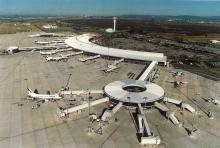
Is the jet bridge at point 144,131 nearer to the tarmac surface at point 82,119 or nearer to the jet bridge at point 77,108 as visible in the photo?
the tarmac surface at point 82,119

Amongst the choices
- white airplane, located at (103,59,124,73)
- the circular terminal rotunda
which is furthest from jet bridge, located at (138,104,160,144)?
white airplane, located at (103,59,124,73)

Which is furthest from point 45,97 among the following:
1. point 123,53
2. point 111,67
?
point 123,53

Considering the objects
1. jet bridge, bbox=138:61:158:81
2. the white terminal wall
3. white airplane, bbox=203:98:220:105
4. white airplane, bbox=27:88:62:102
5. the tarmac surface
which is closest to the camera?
the tarmac surface

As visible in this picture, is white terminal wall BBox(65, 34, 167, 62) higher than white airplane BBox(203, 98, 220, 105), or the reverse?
white terminal wall BBox(65, 34, 167, 62)

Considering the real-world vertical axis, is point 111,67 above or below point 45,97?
above

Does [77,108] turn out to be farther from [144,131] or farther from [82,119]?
[144,131]

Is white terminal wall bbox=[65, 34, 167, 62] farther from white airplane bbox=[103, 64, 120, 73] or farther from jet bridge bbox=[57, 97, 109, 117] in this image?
jet bridge bbox=[57, 97, 109, 117]

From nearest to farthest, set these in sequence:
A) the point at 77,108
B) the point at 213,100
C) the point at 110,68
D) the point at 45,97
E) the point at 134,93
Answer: the point at 77,108, the point at 134,93, the point at 45,97, the point at 213,100, the point at 110,68

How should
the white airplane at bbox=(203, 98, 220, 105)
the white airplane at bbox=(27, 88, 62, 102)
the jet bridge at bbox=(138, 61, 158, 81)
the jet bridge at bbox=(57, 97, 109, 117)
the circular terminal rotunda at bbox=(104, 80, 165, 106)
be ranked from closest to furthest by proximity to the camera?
the jet bridge at bbox=(57, 97, 109, 117)
the circular terminal rotunda at bbox=(104, 80, 165, 106)
the white airplane at bbox=(27, 88, 62, 102)
the white airplane at bbox=(203, 98, 220, 105)
the jet bridge at bbox=(138, 61, 158, 81)
